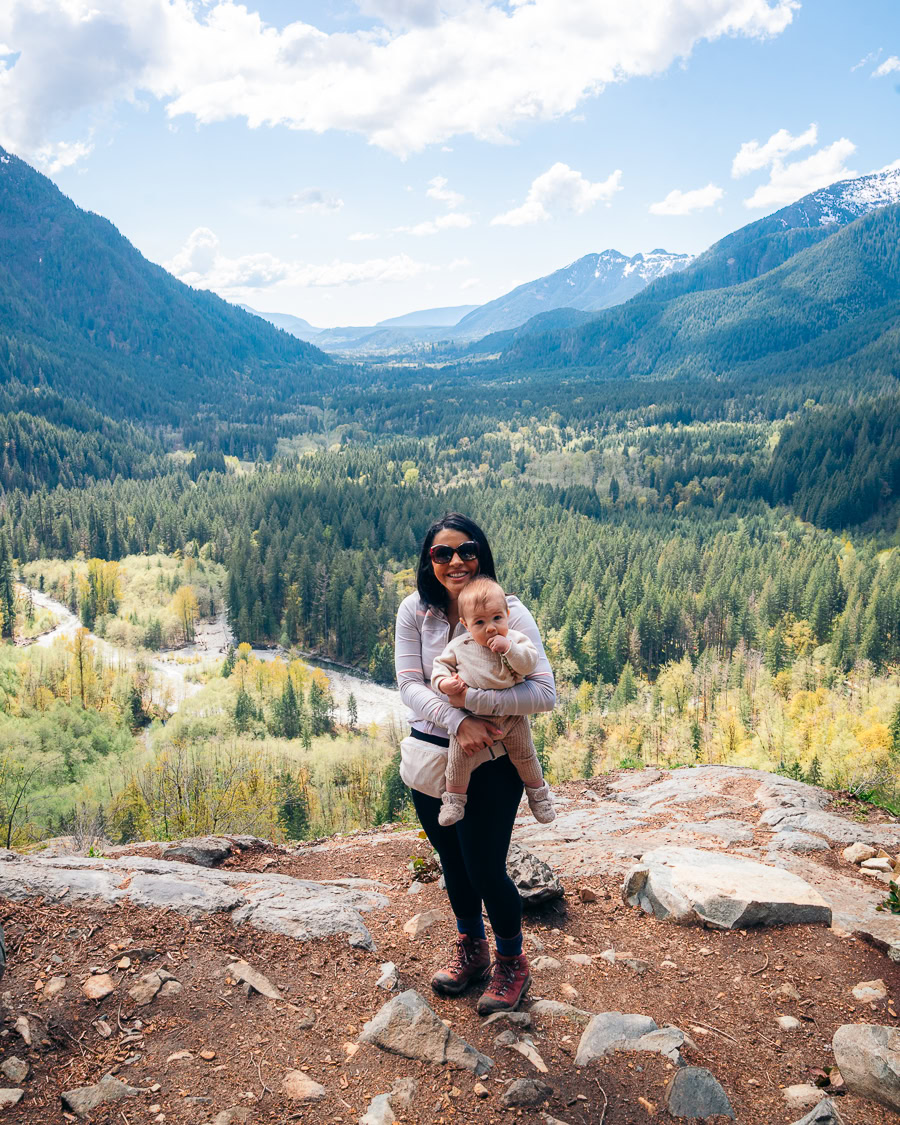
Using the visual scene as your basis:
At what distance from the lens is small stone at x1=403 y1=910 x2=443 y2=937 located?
7110 millimetres

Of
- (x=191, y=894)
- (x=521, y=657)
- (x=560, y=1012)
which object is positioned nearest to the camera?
(x=521, y=657)

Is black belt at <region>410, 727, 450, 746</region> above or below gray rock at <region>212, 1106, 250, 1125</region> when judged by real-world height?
above

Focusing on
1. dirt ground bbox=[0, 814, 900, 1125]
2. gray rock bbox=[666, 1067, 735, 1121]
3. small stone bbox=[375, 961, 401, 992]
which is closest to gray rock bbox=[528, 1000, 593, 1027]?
dirt ground bbox=[0, 814, 900, 1125]

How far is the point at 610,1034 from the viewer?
535 centimetres

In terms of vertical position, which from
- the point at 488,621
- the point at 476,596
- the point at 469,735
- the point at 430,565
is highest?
the point at 430,565

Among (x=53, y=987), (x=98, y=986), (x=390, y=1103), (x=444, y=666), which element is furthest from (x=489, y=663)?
(x=53, y=987)

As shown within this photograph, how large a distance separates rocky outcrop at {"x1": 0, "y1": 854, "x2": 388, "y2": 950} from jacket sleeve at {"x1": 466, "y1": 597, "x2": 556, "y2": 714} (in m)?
3.47

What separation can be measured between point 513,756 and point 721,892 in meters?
3.92

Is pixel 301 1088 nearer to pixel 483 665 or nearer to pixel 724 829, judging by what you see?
pixel 483 665

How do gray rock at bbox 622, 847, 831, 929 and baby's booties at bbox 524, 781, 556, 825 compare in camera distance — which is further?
gray rock at bbox 622, 847, 831, 929

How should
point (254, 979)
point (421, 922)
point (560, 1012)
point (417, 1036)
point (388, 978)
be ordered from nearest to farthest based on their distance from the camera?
point (417, 1036) < point (560, 1012) < point (254, 979) < point (388, 978) < point (421, 922)

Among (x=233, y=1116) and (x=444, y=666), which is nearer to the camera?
(x=233, y=1116)

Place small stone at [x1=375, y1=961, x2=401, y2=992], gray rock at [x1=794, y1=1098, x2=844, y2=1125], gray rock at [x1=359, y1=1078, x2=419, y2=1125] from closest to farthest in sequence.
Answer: gray rock at [x1=794, y1=1098, x2=844, y2=1125] → gray rock at [x1=359, y1=1078, x2=419, y2=1125] → small stone at [x1=375, y1=961, x2=401, y2=992]

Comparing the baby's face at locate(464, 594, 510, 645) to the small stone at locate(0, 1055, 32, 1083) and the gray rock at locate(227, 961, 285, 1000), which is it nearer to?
the gray rock at locate(227, 961, 285, 1000)
